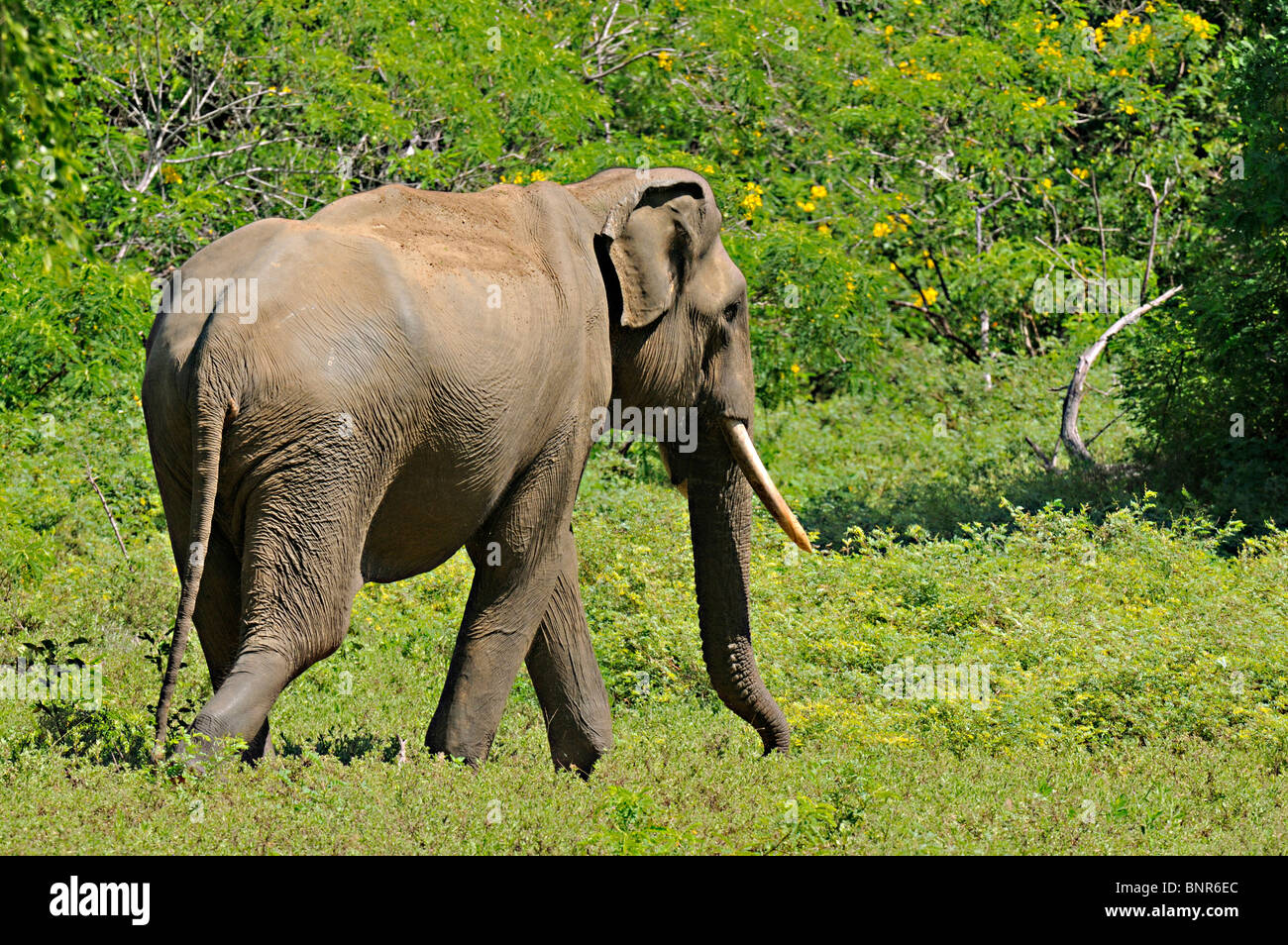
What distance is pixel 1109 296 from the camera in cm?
1752

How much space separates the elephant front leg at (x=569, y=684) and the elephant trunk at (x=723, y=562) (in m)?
0.64

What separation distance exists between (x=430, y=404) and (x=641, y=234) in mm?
1443

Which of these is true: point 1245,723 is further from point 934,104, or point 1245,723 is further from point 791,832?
point 934,104

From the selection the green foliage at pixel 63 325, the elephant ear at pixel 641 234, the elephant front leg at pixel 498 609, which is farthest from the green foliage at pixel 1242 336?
the green foliage at pixel 63 325

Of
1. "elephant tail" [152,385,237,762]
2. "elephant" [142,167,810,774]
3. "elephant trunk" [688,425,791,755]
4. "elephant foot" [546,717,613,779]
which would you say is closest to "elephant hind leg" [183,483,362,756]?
"elephant" [142,167,810,774]

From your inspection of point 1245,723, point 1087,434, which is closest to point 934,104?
point 1087,434

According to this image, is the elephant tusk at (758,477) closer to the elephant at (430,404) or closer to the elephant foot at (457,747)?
Result: the elephant at (430,404)

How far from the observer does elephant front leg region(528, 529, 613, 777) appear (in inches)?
266

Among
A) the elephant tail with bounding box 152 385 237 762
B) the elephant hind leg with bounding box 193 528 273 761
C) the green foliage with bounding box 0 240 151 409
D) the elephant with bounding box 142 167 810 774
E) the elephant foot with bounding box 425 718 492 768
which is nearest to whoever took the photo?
the elephant tail with bounding box 152 385 237 762

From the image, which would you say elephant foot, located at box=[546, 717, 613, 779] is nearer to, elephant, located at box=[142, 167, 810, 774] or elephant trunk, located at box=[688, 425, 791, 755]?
elephant, located at box=[142, 167, 810, 774]

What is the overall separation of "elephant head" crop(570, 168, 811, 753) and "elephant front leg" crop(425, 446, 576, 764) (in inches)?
30.3

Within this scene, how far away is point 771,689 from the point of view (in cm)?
866

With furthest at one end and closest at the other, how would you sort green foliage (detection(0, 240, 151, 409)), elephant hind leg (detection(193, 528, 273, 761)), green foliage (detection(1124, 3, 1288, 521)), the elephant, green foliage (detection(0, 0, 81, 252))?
green foliage (detection(1124, 3, 1288, 521))
green foliage (detection(0, 240, 151, 409))
elephant hind leg (detection(193, 528, 273, 761))
the elephant
green foliage (detection(0, 0, 81, 252))

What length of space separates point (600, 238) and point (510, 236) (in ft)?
1.67
